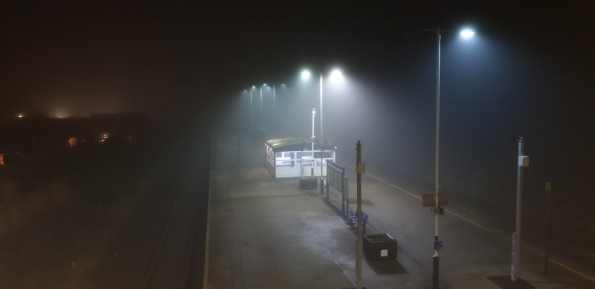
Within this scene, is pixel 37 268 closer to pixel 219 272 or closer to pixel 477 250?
pixel 219 272

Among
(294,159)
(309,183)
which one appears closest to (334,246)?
(309,183)

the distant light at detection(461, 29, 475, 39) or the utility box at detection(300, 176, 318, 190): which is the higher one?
the distant light at detection(461, 29, 475, 39)

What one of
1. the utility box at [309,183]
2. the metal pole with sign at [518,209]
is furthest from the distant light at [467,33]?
the utility box at [309,183]

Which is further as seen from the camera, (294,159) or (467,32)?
(294,159)

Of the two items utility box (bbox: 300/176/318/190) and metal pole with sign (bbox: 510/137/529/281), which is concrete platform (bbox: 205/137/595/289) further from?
utility box (bbox: 300/176/318/190)

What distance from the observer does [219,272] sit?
13.0 meters

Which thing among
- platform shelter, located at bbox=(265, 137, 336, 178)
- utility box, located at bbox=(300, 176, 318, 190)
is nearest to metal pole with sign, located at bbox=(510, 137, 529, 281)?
utility box, located at bbox=(300, 176, 318, 190)

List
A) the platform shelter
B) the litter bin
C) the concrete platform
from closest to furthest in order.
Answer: the concrete platform, the litter bin, the platform shelter

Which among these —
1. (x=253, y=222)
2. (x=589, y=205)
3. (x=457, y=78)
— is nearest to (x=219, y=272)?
(x=253, y=222)

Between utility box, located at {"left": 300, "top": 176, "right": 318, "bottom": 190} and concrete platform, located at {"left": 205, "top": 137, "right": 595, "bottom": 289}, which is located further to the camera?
utility box, located at {"left": 300, "top": 176, "right": 318, "bottom": 190}

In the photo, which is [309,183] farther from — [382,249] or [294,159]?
[382,249]

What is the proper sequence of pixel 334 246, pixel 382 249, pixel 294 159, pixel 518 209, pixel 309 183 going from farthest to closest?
pixel 294 159 → pixel 309 183 → pixel 334 246 → pixel 382 249 → pixel 518 209

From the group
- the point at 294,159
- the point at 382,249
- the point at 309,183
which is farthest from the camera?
the point at 294,159

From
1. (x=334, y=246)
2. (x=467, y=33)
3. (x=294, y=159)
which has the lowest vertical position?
(x=334, y=246)
